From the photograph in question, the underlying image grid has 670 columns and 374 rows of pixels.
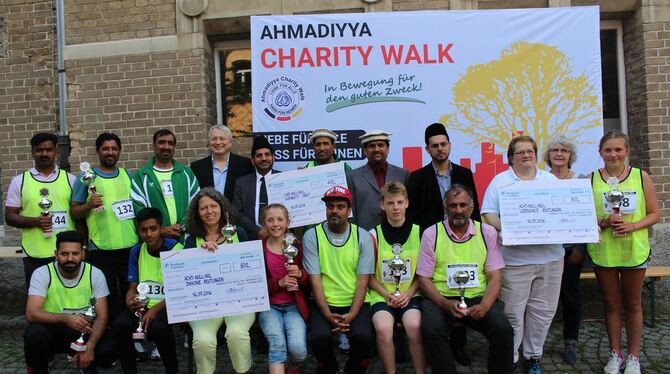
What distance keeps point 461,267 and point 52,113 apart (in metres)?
5.66

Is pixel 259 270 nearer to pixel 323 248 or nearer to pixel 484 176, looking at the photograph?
pixel 323 248

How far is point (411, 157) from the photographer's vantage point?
5.84 meters

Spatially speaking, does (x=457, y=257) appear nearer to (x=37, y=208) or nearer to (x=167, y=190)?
(x=167, y=190)

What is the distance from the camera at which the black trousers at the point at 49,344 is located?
409 cm

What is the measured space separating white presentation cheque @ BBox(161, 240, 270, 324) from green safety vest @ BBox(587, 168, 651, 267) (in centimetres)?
274

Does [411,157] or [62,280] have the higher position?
[411,157]

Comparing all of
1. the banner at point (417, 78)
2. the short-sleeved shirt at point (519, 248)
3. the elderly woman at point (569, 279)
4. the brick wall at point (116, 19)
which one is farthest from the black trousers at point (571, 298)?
the brick wall at point (116, 19)

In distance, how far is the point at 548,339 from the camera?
5.24m

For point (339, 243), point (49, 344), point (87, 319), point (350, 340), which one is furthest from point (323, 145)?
point (49, 344)

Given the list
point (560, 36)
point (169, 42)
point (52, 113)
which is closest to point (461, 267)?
point (560, 36)

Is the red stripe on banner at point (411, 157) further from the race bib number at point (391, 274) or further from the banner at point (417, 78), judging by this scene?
the race bib number at point (391, 274)

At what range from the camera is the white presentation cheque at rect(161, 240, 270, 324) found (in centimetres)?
404

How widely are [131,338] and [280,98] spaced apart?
288 cm

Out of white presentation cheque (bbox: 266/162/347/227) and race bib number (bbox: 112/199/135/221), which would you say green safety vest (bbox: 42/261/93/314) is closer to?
race bib number (bbox: 112/199/135/221)
